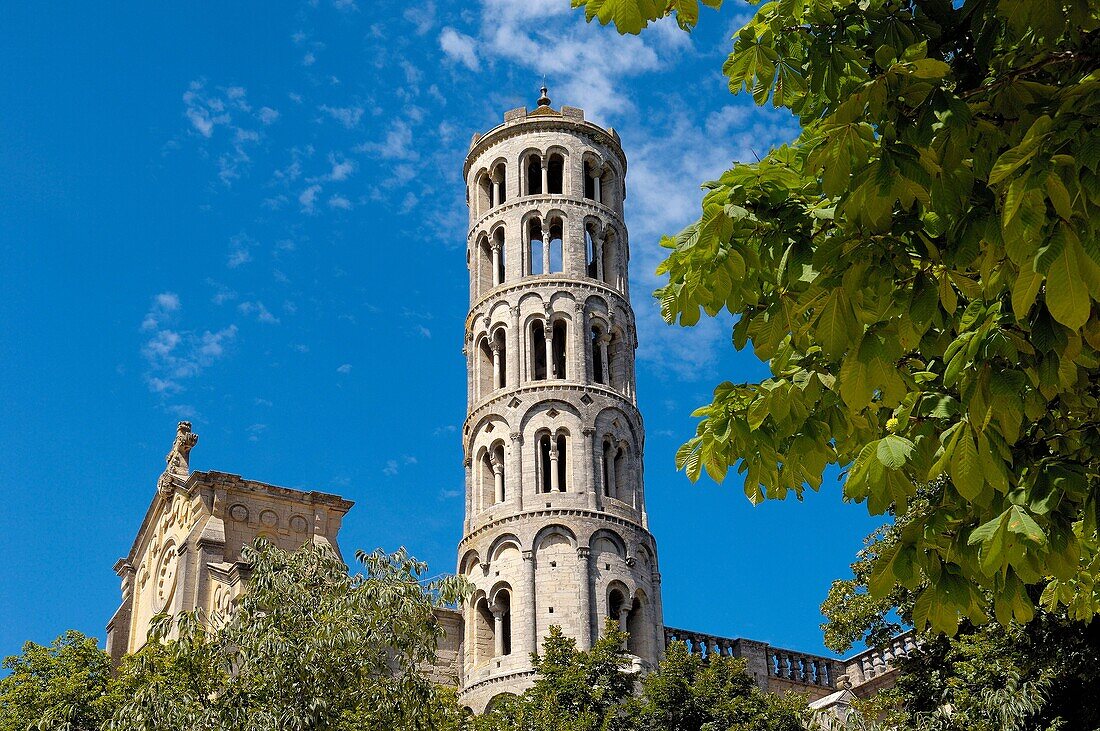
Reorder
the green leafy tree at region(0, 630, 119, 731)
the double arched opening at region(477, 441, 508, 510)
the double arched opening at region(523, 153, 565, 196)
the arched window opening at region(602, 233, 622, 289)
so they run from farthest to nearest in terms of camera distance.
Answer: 1. the double arched opening at region(523, 153, 565, 196)
2. the arched window opening at region(602, 233, 622, 289)
3. the double arched opening at region(477, 441, 508, 510)
4. the green leafy tree at region(0, 630, 119, 731)

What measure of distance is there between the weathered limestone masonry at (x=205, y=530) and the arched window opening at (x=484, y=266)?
12.9 m

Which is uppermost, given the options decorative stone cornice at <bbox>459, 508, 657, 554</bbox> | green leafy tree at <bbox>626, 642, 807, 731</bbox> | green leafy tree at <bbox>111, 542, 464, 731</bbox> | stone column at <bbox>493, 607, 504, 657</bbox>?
decorative stone cornice at <bbox>459, 508, 657, 554</bbox>

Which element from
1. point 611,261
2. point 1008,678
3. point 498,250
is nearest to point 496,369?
point 498,250

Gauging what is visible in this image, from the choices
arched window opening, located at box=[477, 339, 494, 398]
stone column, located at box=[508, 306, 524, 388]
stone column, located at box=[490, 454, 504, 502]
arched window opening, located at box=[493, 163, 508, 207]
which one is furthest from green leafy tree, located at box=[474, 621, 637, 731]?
arched window opening, located at box=[493, 163, 508, 207]

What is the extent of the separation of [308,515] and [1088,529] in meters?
31.1

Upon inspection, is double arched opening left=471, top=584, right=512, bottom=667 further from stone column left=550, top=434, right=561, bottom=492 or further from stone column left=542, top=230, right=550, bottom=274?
stone column left=542, top=230, right=550, bottom=274

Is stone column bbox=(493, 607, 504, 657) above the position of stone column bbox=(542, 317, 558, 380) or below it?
below

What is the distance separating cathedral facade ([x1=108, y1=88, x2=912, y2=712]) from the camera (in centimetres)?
3688

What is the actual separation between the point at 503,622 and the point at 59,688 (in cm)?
1812

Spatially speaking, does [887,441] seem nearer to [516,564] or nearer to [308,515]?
[308,515]

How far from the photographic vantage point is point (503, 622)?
42.4 m

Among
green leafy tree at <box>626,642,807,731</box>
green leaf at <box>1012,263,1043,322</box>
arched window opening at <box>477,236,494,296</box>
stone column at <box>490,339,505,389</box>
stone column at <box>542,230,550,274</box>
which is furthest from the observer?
arched window opening at <box>477,236,494,296</box>

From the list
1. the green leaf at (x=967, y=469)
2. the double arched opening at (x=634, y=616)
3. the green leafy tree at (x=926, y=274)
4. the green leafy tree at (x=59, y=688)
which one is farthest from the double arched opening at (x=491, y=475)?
the green leaf at (x=967, y=469)

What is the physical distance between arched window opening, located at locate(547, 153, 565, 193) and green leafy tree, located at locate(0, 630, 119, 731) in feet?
85.8
